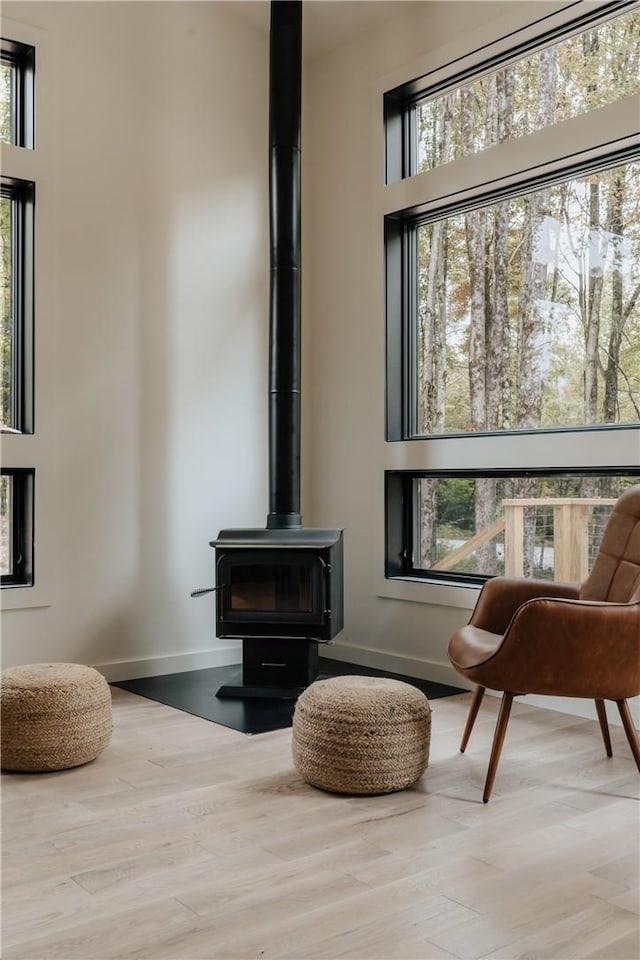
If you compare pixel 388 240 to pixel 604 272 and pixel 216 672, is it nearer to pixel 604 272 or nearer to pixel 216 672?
pixel 604 272

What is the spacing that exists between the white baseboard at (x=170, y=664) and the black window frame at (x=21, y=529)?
554 mm

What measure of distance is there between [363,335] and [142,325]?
3.76 feet

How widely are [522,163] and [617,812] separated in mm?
2684

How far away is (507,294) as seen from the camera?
419 centimetres

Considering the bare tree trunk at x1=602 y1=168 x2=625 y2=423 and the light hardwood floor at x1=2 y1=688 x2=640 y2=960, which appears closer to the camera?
the light hardwood floor at x1=2 y1=688 x2=640 y2=960

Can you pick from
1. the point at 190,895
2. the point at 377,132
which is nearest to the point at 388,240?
the point at 377,132

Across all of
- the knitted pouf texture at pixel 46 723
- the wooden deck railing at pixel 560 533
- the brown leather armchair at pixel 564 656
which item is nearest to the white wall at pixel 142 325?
the knitted pouf texture at pixel 46 723

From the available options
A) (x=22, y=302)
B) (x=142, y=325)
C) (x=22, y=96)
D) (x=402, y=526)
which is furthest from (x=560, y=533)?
(x=22, y=96)

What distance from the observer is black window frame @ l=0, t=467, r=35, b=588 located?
164 inches

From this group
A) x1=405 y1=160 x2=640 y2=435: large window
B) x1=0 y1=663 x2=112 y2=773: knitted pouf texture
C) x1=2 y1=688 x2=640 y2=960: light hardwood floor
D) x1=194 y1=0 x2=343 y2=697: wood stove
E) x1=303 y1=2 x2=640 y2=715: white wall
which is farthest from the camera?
x1=303 y1=2 x2=640 y2=715: white wall

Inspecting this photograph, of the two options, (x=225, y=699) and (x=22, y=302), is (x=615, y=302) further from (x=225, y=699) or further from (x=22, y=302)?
(x=22, y=302)

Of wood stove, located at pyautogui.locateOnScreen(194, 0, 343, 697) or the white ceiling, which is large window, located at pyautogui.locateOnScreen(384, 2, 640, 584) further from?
wood stove, located at pyautogui.locateOnScreen(194, 0, 343, 697)

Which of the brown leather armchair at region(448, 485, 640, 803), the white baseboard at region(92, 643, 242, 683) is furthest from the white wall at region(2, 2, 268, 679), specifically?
the brown leather armchair at region(448, 485, 640, 803)

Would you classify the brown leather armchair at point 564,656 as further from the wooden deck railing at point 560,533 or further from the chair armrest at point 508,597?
the wooden deck railing at point 560,533
